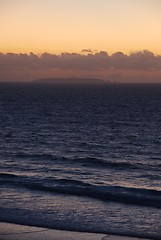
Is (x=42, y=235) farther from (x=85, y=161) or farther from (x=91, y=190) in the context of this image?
(x=85, y=161)

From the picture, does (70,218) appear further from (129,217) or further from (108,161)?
(108,161)

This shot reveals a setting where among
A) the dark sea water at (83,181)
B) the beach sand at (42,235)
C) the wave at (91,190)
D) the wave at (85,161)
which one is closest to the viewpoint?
the beach sand at (42,235)

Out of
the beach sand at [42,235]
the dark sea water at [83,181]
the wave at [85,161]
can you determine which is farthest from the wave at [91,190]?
the wave at [85,161]

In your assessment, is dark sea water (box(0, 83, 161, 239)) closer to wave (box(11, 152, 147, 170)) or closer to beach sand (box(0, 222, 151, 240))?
wave (box(11, 152, 147, 170))

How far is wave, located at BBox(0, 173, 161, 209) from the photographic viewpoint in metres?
29.0

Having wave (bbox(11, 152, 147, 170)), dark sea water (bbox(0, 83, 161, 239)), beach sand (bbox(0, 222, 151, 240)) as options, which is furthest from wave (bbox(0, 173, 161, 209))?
wave (bbox(11, 152, 147, 170))

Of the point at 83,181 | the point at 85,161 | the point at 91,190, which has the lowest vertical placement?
the point at 85,161

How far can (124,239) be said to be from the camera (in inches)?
848

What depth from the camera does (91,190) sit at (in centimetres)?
3120

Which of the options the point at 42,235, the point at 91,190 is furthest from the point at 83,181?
the point at 42,235

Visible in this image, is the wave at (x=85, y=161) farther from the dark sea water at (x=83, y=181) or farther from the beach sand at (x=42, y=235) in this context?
the beach sand at (x=42, y=235)

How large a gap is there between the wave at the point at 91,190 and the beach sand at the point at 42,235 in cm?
661

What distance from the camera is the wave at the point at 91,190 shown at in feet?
95.2

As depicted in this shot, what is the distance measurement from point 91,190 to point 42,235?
31.2ft
